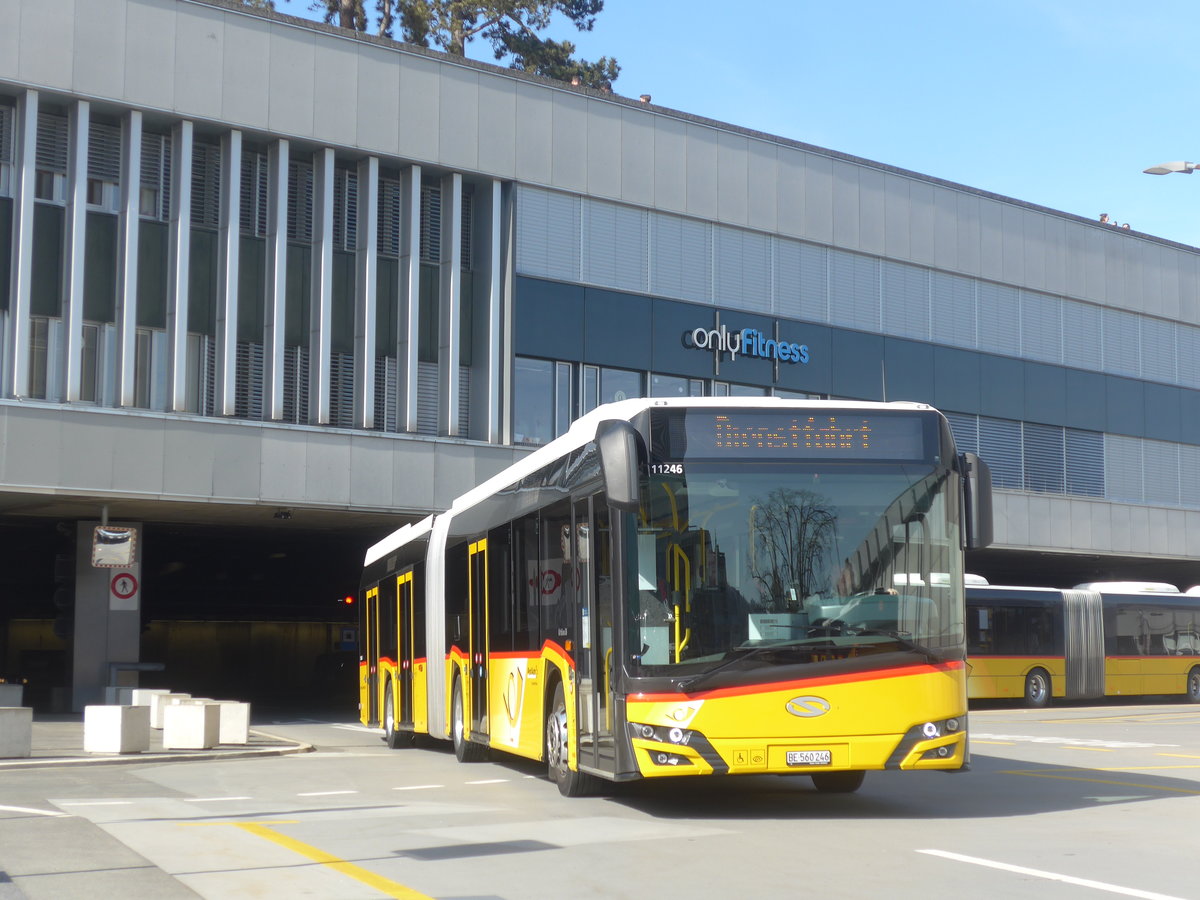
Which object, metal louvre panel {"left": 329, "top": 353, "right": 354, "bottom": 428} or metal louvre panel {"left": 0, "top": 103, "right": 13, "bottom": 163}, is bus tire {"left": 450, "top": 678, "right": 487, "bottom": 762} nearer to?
metal louvre panel {"left": 329, "top": 353, "right": 354, "bottom": 428}

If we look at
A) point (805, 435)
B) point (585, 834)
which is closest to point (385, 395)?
point (805, 435)

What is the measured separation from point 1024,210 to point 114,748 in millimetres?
30955

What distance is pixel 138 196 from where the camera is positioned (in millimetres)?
27672

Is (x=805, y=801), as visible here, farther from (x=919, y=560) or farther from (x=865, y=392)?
(x=865, y=392)

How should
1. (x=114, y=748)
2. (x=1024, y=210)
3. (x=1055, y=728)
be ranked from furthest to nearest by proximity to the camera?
(x=1024, y=210) < (x=1055, y=728) < (x=114, y=748)

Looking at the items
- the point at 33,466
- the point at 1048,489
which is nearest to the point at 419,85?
the point at 33,466

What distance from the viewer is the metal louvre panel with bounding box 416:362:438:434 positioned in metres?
30.7

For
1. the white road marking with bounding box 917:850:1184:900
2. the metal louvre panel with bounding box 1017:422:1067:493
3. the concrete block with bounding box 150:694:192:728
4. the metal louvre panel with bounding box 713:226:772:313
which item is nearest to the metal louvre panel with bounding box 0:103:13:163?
the concrete block with bounding box 150:694:192:728

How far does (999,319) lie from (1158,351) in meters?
7.14

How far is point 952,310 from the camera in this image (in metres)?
40.3

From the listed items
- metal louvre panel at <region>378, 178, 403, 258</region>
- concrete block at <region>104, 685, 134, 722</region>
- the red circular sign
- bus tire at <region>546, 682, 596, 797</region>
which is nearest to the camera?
bus tire at <region>546, 682, 596, 797</region>

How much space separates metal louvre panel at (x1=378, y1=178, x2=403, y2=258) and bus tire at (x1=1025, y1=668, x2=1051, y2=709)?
17292 millimetres

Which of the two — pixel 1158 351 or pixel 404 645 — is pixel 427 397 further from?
pixel 1158 351

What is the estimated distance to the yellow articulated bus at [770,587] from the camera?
1095 cm
